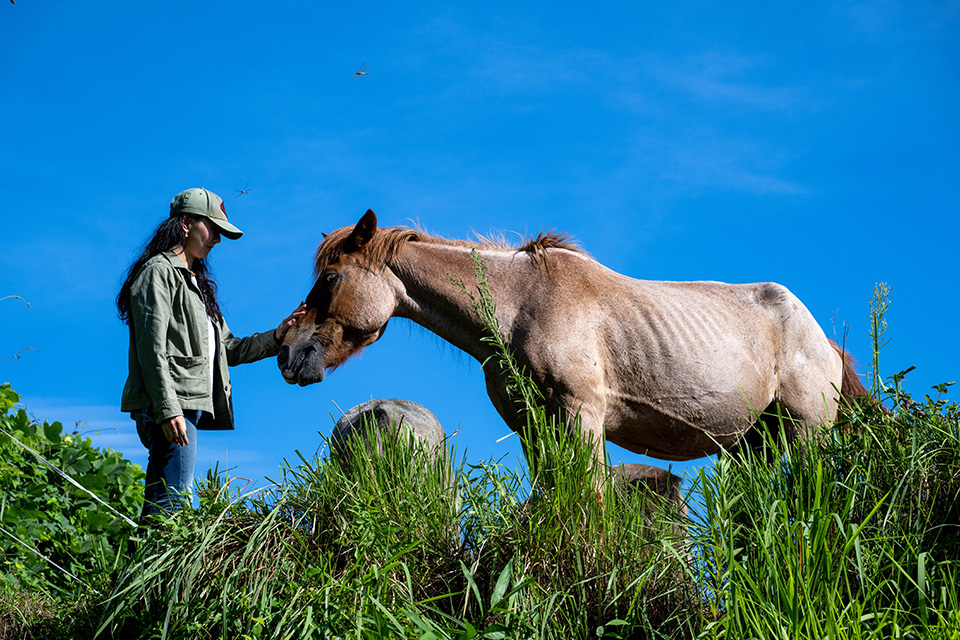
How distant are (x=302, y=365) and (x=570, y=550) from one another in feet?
7.55

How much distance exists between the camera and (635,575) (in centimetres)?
365

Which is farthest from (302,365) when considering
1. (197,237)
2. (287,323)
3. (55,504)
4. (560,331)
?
(55,504)

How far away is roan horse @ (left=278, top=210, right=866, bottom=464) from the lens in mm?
5082

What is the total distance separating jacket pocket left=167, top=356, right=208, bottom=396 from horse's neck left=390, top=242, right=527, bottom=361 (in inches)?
53.2

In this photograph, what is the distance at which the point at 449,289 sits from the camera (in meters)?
5.28

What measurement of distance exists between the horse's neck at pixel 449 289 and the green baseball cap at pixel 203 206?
106 cm

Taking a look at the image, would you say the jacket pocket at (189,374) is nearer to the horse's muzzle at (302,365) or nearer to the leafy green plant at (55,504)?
the horse's muzzle at (302,365)

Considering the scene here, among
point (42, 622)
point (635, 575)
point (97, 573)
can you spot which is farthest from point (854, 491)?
point (42, 622)

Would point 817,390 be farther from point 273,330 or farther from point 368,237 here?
point 273,330

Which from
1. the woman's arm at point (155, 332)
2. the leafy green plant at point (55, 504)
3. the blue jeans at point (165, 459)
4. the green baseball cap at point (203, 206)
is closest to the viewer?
the woman's arm at point (155, 332)

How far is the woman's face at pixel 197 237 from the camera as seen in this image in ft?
16.1

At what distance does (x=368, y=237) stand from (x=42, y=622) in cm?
294

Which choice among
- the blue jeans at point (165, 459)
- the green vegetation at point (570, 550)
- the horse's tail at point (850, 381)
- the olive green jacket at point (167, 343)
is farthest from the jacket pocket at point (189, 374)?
the horse's tail at point (850, 381)

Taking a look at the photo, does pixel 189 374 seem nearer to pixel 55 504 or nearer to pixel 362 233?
pixel 362 233
